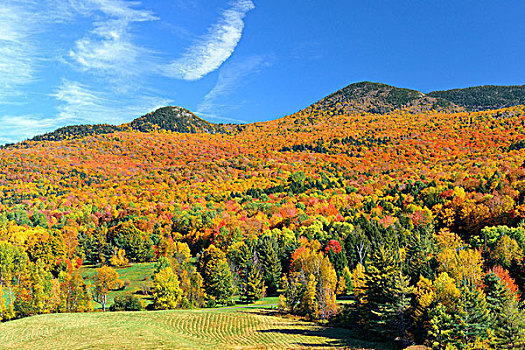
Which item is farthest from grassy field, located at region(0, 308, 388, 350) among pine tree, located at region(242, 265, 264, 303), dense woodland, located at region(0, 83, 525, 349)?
pine tree, located at region(242, 265, 264, 303)

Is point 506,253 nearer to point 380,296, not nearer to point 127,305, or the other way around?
point 380,296

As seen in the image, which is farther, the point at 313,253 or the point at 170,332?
the point at 313,253

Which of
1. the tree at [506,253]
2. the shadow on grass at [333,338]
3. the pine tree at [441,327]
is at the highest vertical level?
the tree at [506,253]

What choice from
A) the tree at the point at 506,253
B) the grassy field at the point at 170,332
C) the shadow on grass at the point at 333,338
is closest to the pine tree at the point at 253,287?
the grassy field at the point at 170,332

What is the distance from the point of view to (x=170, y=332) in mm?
41969

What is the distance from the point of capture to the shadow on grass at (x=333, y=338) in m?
39.6

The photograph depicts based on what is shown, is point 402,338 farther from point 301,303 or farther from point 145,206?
point 145,206

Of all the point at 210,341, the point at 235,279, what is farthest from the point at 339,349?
the point at 235,279

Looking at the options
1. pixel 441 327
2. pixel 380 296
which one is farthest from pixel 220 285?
pixel 441 327

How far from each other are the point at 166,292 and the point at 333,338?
35278 millimetres

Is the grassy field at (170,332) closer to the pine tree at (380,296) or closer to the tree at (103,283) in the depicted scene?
the pine tree at (380,296)

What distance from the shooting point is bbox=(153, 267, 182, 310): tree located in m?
62.8

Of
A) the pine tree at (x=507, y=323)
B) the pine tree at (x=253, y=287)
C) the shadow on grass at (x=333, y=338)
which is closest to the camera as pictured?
the pine tree at (x=507, y=323)

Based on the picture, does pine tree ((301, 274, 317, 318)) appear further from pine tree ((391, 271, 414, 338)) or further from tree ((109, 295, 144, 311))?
tree ((109, 295, 144, 311))
